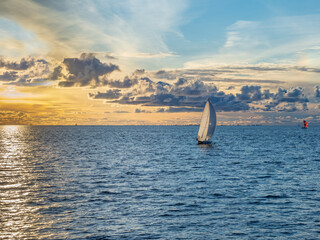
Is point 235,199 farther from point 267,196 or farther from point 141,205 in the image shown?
point 141,205

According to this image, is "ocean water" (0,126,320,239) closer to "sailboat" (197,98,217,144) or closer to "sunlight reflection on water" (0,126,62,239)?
"sunlight reflection on water" (0,126,62,239)

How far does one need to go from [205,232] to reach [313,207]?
1406 centimetres

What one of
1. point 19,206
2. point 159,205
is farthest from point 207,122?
point 19,206

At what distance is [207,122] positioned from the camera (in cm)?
11031

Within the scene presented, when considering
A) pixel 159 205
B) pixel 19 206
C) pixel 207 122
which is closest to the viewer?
pixel 19 206

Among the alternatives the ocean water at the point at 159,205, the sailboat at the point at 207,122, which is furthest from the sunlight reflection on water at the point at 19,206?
the sailboat at the point at 207,122

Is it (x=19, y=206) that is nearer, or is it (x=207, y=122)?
(x=19, y=206)

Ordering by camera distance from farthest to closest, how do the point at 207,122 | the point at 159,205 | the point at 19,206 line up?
the point at 207,122
the point at 159,205
the point at 19,206

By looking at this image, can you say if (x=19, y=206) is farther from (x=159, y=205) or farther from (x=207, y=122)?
(x=207, y=122)

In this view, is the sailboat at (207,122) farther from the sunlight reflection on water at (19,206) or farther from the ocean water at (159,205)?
the sunlight reflection on water at (19,206)

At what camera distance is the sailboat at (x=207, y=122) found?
108188 millimetres

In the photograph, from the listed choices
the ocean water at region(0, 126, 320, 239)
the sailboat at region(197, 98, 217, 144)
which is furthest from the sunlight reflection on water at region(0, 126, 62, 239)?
the sailboat at region(197, 98, 217, 144)

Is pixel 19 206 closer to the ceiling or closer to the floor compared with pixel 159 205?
closer to the floor

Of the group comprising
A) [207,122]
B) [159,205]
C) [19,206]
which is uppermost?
[207,122]
